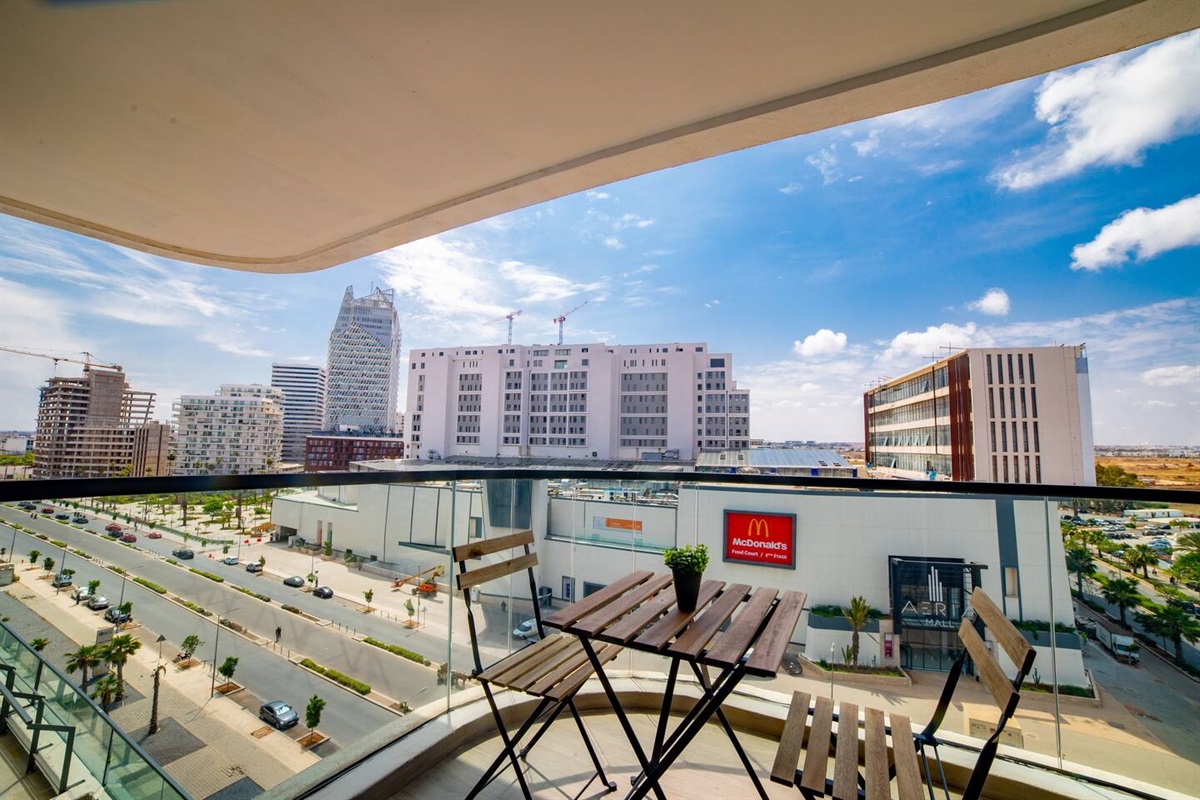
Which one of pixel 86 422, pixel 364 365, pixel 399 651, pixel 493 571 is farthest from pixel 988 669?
pixel 364 365

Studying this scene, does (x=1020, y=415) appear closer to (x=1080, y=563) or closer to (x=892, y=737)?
(x=1080, y=563)

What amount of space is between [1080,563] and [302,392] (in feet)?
356

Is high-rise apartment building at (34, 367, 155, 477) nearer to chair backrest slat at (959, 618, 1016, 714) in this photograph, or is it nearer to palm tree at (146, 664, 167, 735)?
palm tree at (146, 664, 167, 735)

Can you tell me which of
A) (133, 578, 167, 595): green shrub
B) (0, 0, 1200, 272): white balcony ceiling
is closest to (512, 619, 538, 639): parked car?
(133, 578, 167, 595): green shrub

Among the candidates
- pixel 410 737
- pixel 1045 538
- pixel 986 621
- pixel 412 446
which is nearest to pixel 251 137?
pixel 410 737

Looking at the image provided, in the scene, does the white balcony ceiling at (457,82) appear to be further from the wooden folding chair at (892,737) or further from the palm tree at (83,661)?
the palm tree at (83,661)

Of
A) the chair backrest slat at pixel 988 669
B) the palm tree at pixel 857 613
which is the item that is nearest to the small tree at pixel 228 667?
the chair backrest slat at pixel 988 669

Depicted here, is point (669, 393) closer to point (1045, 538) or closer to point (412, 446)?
point (412, 446)

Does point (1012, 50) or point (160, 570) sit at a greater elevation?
point (1012, 50)

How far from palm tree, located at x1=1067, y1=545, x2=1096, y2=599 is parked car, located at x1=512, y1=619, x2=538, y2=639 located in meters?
2.13

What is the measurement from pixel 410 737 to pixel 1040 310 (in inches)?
2686

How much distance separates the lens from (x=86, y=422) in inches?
1144

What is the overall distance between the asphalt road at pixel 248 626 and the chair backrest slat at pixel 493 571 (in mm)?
528

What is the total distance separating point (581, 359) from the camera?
45156 mm
